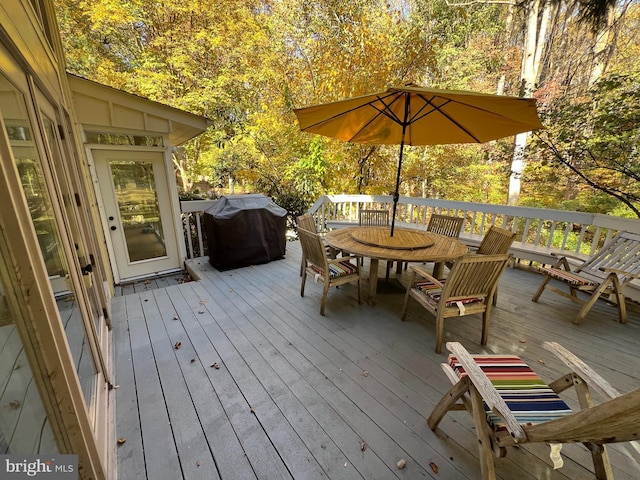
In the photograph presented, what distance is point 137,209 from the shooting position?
4.09 meters

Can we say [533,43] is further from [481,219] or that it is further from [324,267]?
[324,267]

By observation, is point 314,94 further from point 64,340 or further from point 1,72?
point 64,340

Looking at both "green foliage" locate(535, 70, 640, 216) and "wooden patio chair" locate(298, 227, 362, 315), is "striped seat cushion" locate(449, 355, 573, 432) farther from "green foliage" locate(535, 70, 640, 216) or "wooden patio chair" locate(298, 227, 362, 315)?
"green foliage" locate(535, 70, 640, 216)

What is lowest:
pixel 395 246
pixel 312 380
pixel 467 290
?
pixel 312 380

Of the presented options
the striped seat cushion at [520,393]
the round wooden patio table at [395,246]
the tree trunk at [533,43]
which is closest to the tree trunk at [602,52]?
the tree trunk at [533,43]

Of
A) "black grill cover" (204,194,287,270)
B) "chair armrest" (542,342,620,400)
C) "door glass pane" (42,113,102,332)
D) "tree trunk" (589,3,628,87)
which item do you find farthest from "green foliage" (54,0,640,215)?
"chair armrest" (542,342,620,400)

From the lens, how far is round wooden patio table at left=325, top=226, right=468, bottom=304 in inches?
103

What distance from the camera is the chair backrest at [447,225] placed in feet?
12.4

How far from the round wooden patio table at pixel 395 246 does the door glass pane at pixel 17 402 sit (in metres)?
2.31

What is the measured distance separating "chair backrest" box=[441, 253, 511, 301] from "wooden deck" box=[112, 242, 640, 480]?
21.0 inches

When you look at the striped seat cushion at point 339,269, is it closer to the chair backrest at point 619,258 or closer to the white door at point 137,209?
the chair backrest at point 619,258

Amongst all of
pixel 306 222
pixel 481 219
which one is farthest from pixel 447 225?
pixel 306 222

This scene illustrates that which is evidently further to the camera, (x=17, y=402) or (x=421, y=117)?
(x=421, y=117)

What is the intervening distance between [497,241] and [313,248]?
211 cm
